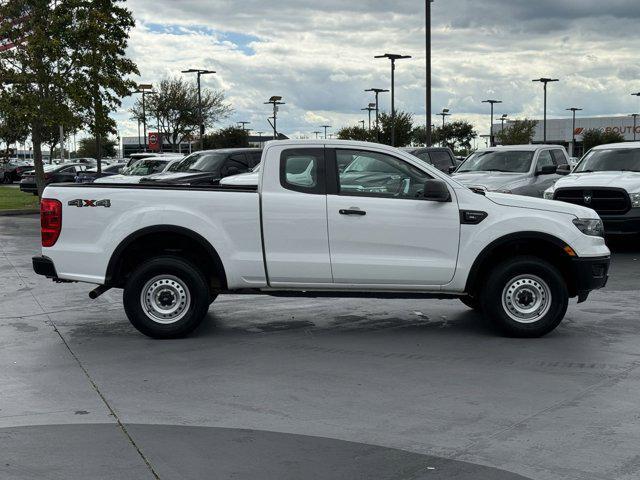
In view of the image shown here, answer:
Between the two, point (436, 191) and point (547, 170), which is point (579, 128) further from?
point (436, 191)

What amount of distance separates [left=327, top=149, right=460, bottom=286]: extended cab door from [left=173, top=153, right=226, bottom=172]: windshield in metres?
13.5

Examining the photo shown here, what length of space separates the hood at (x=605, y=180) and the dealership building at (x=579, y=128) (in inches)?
3544

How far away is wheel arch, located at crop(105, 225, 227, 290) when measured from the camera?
28.2 feet

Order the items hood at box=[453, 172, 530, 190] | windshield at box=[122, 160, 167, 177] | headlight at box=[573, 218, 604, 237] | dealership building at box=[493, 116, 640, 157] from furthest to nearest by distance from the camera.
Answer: dealership building at box=[493, 116, 640, 157] < windshield at box=[122, 160, 167, 177] < hood at box=[453, 172, 530, 190] < headlight at box=[573, 218, 604, 237]

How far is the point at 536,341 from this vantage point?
340 inches

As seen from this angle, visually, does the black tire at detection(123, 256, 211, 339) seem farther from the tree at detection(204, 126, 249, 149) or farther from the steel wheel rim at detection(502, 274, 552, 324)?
the tree at detection(204, 126, 249, 149)

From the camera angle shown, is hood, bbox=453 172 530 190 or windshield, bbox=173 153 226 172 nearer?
hood, bbox=453 172 530 190

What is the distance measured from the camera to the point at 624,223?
51.4ft

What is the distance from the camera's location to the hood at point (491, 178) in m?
18.0

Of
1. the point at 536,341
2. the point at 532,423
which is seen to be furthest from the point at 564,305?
the point at 532,423

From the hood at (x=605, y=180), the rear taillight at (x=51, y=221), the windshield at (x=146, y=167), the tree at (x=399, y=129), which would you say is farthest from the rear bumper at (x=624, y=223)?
the tree at (x=399, y=129)

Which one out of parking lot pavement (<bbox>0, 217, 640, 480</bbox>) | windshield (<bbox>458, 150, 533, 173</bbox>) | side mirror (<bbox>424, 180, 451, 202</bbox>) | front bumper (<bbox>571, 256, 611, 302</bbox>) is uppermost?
windshield (<bbox>458, 150, 533, 173</bbox>)

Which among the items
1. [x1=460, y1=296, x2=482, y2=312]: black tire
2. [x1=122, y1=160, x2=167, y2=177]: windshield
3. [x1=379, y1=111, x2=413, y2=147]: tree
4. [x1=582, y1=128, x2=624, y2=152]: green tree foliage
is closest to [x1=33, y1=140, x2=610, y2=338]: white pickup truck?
[x1=460, y1=296, x2=482, y2=312]: black tire

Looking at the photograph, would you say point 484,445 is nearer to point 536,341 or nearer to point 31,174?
point 536,341
